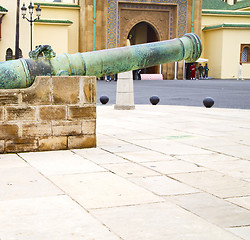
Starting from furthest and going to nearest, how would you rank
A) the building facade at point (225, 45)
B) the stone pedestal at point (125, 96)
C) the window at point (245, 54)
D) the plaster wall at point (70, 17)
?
the window at point (245, 54) < the building facade at point (225, 45) < the plaster wall at point (70, 17) < the stone pedestal at point (125, 96)

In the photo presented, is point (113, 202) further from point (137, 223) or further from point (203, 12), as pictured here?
point (203, 12)

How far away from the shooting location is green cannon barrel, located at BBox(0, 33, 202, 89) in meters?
5.27

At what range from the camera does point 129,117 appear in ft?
30.1

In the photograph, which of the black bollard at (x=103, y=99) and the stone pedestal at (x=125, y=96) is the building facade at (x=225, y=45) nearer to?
the black bollard at (x=103, y=99)

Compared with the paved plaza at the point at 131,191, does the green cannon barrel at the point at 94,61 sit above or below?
above

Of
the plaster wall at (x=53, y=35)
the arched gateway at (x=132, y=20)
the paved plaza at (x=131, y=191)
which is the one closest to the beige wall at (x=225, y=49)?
the arched gateway at (x=132, y=20)

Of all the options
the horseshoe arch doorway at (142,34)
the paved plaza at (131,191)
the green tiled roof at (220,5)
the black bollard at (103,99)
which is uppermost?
the green tiled roof at (220,5)

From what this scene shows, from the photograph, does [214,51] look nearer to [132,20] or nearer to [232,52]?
[232,52]

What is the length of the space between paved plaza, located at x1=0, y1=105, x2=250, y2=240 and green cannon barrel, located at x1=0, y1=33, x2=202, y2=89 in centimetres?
85

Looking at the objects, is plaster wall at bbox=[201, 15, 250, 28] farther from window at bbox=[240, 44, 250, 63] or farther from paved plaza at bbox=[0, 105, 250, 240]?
paved plaza at bbox=[0, 105, 250, 240]

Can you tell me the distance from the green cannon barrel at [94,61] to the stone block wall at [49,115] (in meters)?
0.15

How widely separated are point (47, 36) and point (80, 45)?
2.79 m

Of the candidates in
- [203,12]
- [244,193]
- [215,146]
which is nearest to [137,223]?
[244,193]

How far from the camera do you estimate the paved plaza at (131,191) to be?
281 centimetres
